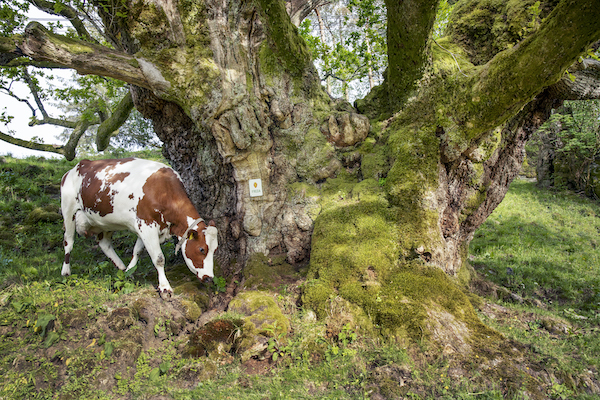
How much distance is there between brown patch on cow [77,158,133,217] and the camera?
556 centimetres

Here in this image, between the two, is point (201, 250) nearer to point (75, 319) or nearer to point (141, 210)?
point (141, 210)

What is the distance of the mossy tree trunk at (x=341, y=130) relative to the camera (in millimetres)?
4379

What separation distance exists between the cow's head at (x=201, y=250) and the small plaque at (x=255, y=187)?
93 cm

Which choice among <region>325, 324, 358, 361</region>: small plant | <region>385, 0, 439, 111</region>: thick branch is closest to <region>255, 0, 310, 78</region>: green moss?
<region>385, 0, 439, 111</region>: thick branch

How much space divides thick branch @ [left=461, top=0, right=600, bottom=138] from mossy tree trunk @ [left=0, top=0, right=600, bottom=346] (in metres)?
0.02

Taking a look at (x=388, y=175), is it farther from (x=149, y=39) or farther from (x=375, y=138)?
(x=149, y=39)

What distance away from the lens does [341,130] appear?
5910 mm

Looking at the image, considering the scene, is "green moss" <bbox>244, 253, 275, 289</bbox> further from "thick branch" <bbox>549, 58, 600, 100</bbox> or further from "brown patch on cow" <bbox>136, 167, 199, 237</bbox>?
"thick branch" <bbox>549, 58, 600, 100</bbox>

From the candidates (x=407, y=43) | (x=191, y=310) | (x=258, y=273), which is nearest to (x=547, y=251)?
(x=407, y=43)

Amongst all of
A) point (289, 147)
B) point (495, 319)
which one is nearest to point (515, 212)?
point (495, 319)

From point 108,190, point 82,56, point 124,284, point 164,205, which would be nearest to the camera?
point 82,56

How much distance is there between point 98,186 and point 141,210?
3.87 feet

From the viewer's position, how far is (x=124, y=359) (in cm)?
375

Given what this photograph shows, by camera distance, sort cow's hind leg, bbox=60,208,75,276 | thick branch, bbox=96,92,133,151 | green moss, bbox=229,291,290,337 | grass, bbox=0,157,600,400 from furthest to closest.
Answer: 1. thick branch, bbox=96,92,133,151
2. cow's hind leg, bbox=60,208,75,276
3. green moss, bbox=229,291,290,337
4. grass, bbox=0,157,600,400
